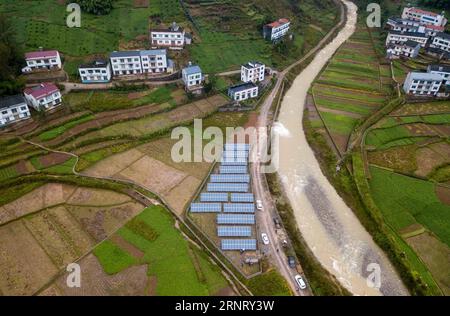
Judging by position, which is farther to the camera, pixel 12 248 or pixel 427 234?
pixel 427 234

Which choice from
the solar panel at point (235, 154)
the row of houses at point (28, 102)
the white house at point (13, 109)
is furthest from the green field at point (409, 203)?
the white house at point (13, 109)

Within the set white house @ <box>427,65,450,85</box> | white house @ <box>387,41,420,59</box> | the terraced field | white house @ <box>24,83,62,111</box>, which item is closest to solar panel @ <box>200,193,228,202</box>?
the terraced field

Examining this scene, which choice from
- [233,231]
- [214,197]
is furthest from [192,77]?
[233,231]

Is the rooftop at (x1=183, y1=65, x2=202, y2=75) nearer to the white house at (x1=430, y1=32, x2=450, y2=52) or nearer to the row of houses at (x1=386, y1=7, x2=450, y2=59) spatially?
the row of houses at (x1=386, y1=7, x2=450, y2=59)

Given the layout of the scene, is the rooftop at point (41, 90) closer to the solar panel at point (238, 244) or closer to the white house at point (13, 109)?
the white house at point (13, 109)

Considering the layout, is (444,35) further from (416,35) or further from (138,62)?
(138,62)

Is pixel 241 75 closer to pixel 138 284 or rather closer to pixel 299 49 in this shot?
pixel 299 49
